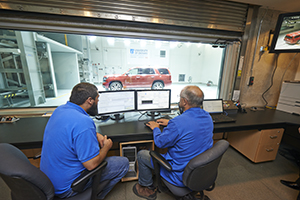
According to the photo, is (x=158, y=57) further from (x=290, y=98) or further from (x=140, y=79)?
(x=290, y=98)

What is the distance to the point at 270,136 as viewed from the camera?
1.79 meters

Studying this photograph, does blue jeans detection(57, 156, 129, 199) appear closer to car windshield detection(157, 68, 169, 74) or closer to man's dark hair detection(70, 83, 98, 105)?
man's dark hair detection(70, 83, 98, 105)

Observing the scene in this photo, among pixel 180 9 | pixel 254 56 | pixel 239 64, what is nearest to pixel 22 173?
pixel 180 9

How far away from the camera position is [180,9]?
5.86 ft

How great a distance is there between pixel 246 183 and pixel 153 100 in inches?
64.4

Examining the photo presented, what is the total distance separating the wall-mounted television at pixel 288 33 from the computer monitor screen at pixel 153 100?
190cm

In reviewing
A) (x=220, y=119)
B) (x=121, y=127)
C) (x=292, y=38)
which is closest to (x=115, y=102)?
(x=121, y=127)

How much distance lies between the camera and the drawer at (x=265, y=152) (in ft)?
6.02

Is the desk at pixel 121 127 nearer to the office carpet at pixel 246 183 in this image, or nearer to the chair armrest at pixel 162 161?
the chair armrest at pixel 162 161

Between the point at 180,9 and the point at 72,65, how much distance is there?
248 centimetres

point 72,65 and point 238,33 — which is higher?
point 238,33

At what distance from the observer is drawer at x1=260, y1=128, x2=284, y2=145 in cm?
176

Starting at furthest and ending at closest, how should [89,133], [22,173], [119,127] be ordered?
[119,127]
[89,133]
[22,173]

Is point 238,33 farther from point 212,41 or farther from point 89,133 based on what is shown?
point 89,133
